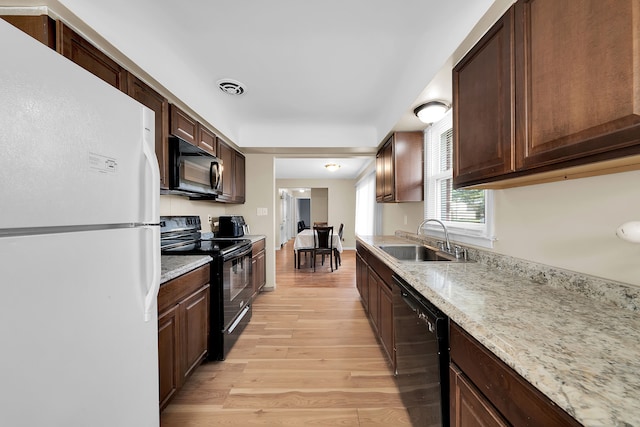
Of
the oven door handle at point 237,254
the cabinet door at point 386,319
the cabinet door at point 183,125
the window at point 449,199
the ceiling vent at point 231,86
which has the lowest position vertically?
the cabinet door at point 386,319

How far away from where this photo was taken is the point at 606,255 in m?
0.94

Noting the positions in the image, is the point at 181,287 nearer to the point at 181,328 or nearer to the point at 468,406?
the point at 181,328

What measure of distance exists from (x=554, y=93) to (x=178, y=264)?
6.62ft

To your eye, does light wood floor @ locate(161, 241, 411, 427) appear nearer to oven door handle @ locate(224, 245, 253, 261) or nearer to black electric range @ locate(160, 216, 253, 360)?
black electric range @ locate(160, 216, 253, 360)

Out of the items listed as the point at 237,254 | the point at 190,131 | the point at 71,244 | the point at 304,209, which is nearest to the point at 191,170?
the point at 190,131

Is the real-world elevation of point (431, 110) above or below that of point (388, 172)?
above

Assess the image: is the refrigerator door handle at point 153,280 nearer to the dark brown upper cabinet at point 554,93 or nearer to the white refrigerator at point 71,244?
the white refrigerator at point 71,244

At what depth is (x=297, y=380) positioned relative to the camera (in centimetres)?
178

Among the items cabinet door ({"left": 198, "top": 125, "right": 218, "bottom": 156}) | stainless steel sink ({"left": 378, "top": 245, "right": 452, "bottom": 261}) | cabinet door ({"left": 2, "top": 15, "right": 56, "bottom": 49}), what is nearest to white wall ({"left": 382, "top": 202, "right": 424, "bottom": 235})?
stainless steel sink ({"left": 378, "top": 245, "right": 452, "bottom": 261})

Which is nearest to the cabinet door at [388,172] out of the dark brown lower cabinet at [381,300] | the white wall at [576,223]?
the dark brown lower cabinet at [381,300]

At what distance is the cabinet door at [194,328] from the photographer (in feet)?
5.20

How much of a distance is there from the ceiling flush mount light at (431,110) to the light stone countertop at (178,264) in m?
2.11

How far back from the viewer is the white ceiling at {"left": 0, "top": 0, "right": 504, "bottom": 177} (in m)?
1.41

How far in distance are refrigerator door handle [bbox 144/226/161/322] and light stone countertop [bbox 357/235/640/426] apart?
116 cm
